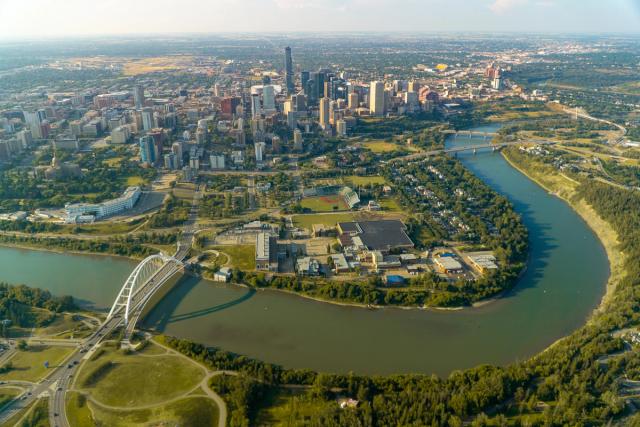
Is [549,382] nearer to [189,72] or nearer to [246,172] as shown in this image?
[246,172]

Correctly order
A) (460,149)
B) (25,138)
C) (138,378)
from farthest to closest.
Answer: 1. (460,149)
2. (25,138)
3. (138,378)

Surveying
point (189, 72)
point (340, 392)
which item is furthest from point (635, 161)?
point (189, 72)

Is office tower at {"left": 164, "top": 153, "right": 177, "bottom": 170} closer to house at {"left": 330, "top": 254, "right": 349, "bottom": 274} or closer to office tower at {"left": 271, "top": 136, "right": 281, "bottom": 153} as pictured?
office tower at {"left": 271, "top": 136, "right": 281, "bottom": 153}

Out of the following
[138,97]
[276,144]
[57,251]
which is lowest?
[57,251]

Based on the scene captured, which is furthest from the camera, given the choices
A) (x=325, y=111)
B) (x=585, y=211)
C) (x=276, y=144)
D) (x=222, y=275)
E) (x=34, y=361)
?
(x=325, y=111)

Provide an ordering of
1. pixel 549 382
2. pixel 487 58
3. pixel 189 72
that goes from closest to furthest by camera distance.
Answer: pixel 549 382 < pixel 189 72 < pixel 487 58

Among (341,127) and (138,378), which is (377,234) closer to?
(138,378)

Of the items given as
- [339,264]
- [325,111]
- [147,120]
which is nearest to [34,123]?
[147,120]
